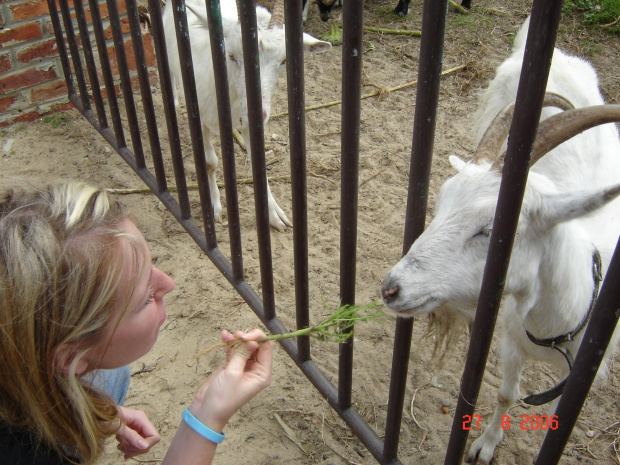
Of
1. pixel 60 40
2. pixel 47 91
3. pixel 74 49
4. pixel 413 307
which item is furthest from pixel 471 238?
pixel 47 91

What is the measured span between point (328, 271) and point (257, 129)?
1.58 meters

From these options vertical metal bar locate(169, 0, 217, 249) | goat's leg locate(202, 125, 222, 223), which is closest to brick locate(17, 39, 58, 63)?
goat's leg locate(202, 125, 222, 223)

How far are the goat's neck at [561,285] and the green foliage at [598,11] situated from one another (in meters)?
4.57

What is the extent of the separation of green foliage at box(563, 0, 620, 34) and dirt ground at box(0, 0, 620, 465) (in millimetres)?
148

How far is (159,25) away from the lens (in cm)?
203

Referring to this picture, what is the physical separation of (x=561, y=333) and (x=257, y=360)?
1053 mm

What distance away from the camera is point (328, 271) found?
3176 mm

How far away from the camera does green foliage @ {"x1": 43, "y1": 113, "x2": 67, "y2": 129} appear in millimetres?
4219

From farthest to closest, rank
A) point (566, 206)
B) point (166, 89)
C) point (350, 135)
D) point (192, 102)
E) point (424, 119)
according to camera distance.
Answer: point (166, 89), point (192, 102), point (566, 206), point (350, 135), point (424, 119)

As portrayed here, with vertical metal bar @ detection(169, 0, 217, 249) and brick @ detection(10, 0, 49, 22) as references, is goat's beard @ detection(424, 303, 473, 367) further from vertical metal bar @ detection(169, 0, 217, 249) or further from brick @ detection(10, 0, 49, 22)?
brick @ detection(10, 0, 49, 22)

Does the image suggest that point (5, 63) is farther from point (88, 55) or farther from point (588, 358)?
point (588, 358)

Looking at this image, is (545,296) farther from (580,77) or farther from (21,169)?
(21,169)

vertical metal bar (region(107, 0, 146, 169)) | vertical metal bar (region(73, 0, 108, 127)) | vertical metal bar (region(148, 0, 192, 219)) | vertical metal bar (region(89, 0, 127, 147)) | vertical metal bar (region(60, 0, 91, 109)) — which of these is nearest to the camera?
vertical metal bar (region(148, 0, 192, 219))

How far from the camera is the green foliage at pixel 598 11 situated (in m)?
5.52
